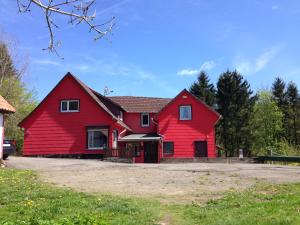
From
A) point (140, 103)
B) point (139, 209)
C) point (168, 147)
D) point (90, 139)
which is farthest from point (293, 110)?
point (139, 209)

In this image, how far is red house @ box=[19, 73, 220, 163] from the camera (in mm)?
41938

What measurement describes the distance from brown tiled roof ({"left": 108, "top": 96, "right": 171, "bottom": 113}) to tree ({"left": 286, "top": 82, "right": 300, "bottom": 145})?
2865cm

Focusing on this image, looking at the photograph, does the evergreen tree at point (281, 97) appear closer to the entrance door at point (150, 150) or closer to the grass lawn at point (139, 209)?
the entrance door at point (150, 150)

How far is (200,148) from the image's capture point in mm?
45281

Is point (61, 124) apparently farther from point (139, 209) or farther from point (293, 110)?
point (293, 110)

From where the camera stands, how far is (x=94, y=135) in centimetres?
4212

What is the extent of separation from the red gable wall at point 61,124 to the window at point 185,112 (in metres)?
6.81

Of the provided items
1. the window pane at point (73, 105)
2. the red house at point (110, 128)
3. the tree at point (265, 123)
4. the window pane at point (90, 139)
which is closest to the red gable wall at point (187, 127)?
the red house at point (110, 128)

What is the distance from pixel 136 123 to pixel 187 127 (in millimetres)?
6267

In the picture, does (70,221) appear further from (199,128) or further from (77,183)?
(199,128)

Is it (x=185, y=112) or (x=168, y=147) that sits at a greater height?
(x=185, y=112)

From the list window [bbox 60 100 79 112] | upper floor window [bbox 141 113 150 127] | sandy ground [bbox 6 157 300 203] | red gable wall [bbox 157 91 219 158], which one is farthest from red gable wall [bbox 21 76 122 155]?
sandy ground [bbox 6 157 300 203]

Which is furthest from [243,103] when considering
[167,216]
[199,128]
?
[167,216]

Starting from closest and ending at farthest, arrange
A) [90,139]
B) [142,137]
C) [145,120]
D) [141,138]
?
[90,139]
[141,138]
[142,137]
[145,120]
